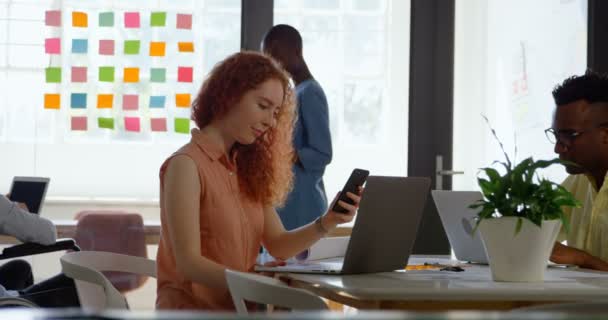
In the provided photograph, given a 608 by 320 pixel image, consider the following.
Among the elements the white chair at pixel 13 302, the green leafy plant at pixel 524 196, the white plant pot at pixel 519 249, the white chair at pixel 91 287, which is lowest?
the white chair at pixel 13 302

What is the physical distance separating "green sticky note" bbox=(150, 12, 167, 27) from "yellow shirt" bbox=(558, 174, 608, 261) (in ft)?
8.43

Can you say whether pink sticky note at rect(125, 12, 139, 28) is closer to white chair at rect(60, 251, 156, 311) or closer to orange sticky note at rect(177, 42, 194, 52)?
orange sticky note at rect(177, 42, 194, 52)

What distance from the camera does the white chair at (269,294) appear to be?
1719 mm

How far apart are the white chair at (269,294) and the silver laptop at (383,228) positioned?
0.31 meters

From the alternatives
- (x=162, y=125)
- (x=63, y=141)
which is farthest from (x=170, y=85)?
(x=63, y=141)

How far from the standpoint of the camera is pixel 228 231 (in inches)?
94.0

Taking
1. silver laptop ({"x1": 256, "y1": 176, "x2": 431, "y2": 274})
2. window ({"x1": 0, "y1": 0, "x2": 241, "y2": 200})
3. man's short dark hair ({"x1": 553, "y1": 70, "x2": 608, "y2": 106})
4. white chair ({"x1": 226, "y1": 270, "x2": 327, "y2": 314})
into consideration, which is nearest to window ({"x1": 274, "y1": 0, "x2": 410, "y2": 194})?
window ({"x1": 0, "y1": 0, "x2": 241, "y2": 200})

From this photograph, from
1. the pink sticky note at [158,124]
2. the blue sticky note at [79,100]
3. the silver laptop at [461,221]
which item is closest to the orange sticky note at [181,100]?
the pink sticky note at [158,124]

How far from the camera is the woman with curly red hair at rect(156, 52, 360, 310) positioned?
2238 millimetres

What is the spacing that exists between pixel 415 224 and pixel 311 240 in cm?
34

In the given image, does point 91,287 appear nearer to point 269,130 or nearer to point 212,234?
point 212,234

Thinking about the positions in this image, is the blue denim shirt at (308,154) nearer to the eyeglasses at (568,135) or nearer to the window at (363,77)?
the window at (363,77)

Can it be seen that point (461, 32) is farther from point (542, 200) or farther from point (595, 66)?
point (542, 200)

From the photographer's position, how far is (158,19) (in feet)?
16.2
